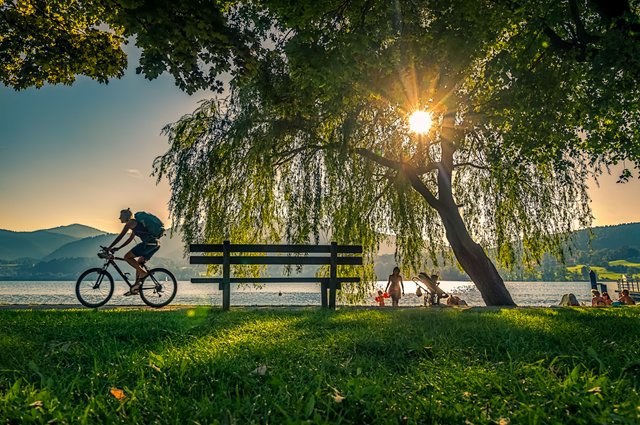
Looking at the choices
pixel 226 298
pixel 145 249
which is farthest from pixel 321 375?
pixel 145 249

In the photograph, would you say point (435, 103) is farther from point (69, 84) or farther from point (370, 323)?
point (69, 84)

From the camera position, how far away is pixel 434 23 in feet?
28.7

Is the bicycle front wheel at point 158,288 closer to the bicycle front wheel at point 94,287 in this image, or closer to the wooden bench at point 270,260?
the bicycle front wheel at point 94,287

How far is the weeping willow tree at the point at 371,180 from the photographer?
12086mm

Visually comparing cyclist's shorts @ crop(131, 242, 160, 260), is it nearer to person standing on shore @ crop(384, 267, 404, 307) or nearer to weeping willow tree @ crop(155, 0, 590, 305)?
weeping willow tree @ crop(155, 0, 590, 305)

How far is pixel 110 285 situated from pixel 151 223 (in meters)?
2.16

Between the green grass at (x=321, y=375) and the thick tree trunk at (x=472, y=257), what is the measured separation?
8.05m

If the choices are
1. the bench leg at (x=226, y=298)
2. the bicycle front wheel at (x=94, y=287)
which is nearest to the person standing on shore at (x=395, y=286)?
the bench leg at (x=226, y=298)

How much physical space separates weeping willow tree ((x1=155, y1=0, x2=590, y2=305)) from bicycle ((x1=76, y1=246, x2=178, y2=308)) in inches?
68.4

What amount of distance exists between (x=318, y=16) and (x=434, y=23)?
261 centimetres

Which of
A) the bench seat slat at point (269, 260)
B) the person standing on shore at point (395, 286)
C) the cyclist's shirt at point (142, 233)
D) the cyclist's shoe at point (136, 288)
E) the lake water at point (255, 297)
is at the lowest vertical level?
the lake water at point (255, 297)

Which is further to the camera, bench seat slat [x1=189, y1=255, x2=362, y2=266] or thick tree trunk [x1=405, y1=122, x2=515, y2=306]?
thick tree trunk [x1=405, y1=122, x2=515, y2=306]

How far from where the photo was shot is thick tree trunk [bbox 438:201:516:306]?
42.8 ft

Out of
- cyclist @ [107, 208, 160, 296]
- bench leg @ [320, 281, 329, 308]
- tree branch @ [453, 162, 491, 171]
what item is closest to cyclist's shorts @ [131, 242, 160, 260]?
cyclist @ [107, 208, 160, 296]
